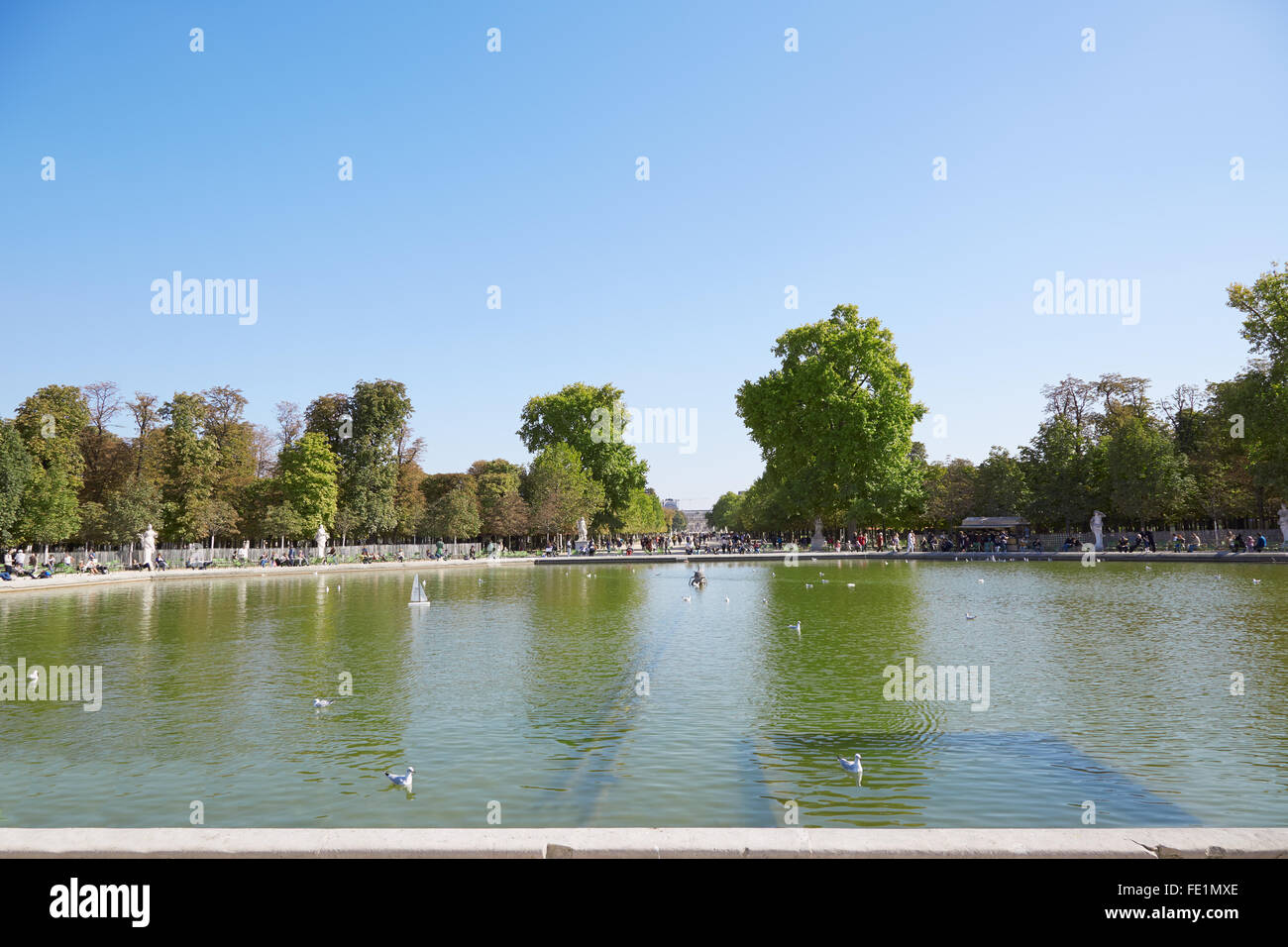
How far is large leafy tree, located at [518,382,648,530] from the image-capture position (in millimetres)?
84500

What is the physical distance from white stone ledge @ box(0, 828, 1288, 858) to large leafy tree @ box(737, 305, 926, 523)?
5574 centimetres

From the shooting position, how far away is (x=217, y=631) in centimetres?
2245

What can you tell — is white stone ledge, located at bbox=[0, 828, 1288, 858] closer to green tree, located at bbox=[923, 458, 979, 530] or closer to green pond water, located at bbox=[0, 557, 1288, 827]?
green pond water, located at bbox=[0, 557, 1288, 827]

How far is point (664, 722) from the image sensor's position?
11.4 m

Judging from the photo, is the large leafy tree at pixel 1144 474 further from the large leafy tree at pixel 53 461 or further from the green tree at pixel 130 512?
the large leafy tree at pixel 53 461

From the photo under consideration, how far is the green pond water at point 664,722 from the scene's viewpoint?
8031 millimetres

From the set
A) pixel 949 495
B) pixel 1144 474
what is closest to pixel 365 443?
pixel 949 495

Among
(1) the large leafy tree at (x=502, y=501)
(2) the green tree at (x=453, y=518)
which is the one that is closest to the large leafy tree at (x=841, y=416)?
(1) the large leafy tree at (x=502, y=501)

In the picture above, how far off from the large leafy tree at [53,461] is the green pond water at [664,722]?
33.2m

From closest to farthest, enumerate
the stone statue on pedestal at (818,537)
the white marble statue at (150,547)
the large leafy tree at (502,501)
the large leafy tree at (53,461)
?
the large leafy tree at (53,461)
the white marble statue at (150,547)
the stone statue on pedestal at (818,537)
the large leafy tree at (502,501)
